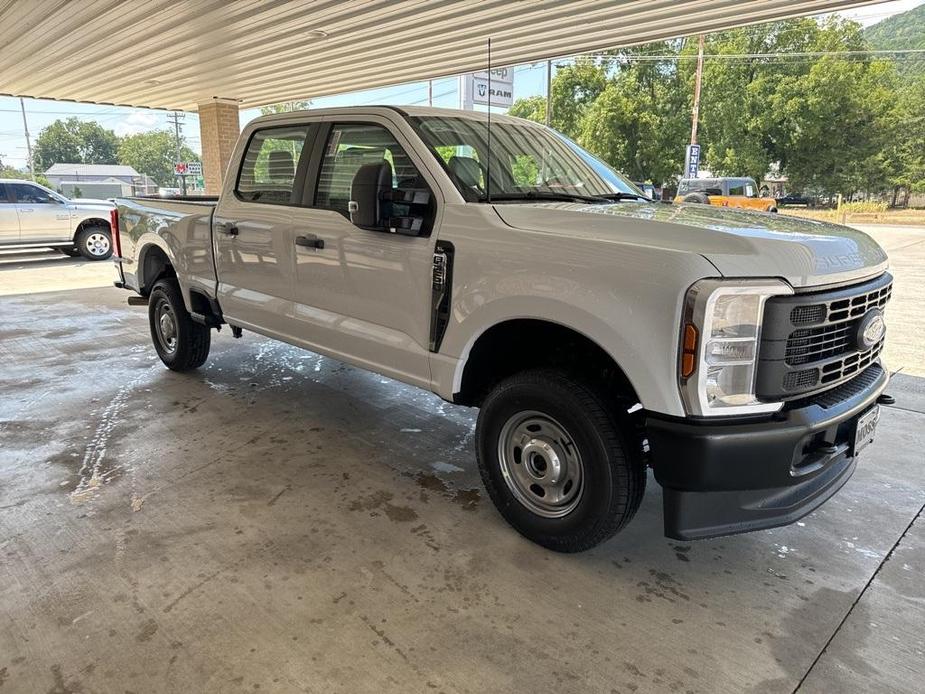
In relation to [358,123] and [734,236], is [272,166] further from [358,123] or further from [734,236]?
[734,236]

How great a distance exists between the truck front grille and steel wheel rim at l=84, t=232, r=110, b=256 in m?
14.9

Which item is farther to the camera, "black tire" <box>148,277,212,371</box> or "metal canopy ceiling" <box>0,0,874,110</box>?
"metal canopy ceiling" <box>0,0,874,110</box>

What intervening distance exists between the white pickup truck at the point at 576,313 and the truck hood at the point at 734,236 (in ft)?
0.04

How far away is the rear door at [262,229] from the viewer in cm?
421

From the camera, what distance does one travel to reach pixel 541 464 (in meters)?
3.00

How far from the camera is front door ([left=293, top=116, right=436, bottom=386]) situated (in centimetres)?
334

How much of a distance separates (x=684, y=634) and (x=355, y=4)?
847 centimetres

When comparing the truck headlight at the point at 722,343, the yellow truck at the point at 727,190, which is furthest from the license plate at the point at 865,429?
the yellow truck at the point at 727,190

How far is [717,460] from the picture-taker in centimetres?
235

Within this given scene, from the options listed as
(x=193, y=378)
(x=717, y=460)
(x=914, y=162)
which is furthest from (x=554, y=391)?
(x=914, y=162)

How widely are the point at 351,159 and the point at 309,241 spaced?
0.56 metres

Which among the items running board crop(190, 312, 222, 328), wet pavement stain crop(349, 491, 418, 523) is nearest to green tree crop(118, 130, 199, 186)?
running board crop(190, 312, 222, 328)

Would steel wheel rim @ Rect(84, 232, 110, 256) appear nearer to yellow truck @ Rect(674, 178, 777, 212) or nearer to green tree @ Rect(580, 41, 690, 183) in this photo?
yellow truck @ Rect(674, 178, 777, 212)

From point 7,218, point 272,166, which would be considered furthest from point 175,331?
point 7,218
